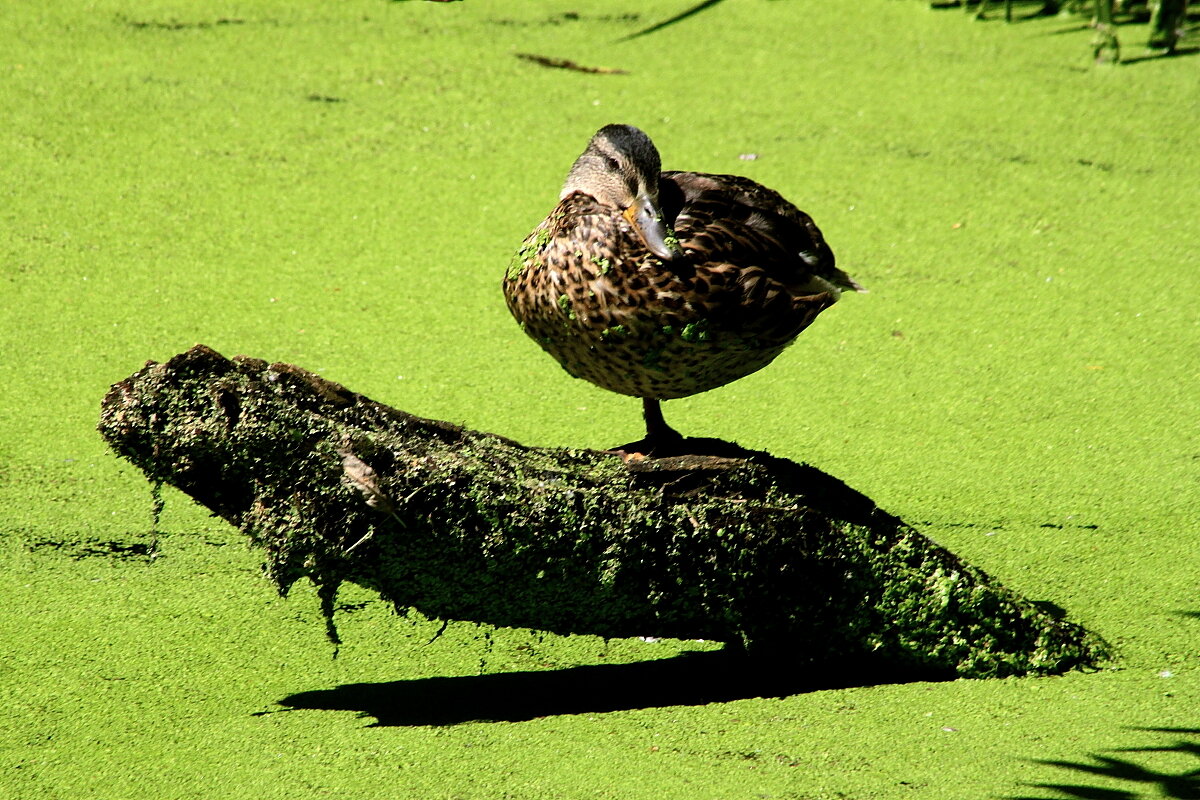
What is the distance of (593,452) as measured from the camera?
2.31 meters

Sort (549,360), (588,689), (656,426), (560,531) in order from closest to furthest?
(560,531)
(588,689)
(656,426)
(549,360)

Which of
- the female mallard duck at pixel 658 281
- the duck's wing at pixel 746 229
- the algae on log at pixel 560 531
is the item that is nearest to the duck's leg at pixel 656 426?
the female mallard duck at pixel 658 281

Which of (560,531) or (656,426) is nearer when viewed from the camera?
(560,531)

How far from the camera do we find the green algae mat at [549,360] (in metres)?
2.03

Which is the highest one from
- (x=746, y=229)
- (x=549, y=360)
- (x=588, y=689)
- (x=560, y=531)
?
(x=746, y=229)

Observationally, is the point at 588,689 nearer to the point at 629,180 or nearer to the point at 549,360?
the point at 629,180

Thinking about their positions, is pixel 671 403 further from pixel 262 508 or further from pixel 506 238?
pixel 262 508

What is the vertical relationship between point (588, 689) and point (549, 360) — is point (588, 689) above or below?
below

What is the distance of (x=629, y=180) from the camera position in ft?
7.50

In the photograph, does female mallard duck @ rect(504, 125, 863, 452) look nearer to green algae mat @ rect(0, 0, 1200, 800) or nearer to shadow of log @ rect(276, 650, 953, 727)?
shadow of log @ rect(276, 650, 953, 727)

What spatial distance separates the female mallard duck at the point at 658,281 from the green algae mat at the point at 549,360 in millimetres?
549

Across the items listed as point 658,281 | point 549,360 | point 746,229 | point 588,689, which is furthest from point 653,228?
point 549,360

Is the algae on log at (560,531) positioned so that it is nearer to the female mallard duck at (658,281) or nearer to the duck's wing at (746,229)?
the female mallard duck at (658,281)

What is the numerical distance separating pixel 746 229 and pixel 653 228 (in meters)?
A: 0.22
